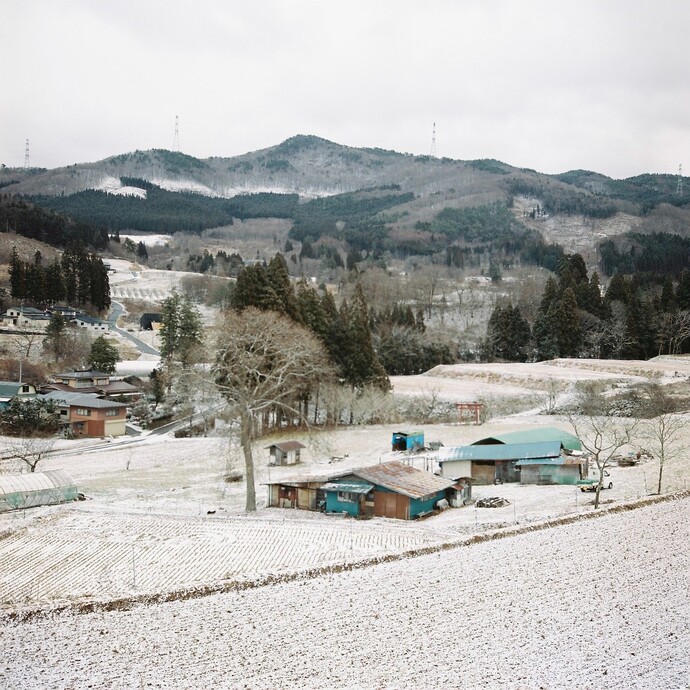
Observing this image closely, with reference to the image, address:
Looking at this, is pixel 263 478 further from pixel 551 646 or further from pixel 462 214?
pixel 462 214

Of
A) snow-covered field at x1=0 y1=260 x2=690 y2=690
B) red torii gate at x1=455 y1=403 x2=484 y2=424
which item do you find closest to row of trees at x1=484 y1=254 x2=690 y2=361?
red torii gate at x1=455 y1=403 x2=484 y2=424

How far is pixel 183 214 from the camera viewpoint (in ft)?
652

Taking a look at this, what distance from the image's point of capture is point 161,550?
18.2 metres

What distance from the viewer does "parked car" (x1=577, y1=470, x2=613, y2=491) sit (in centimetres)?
2428

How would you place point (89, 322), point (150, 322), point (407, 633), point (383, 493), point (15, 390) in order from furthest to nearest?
point (150, 322), point (89, 322), point (15, 390), point (383, 493), point (407, 633)

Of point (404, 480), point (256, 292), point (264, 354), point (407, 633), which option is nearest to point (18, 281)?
point (256, 292)

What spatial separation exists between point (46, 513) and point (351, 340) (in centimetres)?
2283

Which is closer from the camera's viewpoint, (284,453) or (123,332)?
(284,453)

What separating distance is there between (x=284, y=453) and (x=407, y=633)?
66.6ft

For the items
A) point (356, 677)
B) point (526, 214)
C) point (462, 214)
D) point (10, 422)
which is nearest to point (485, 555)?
point (356, 677)

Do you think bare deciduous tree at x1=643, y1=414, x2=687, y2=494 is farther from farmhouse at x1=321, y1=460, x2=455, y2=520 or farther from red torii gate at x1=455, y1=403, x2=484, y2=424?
red torii gate at x1=455, y1=403, x2=484, y2=424

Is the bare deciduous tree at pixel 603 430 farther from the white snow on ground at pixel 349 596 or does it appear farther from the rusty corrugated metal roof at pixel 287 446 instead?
the rusty corrugated metal roof at pixel 287 446

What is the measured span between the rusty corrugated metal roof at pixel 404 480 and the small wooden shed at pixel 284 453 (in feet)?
26.7

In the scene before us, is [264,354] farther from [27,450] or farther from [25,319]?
[25,319]
